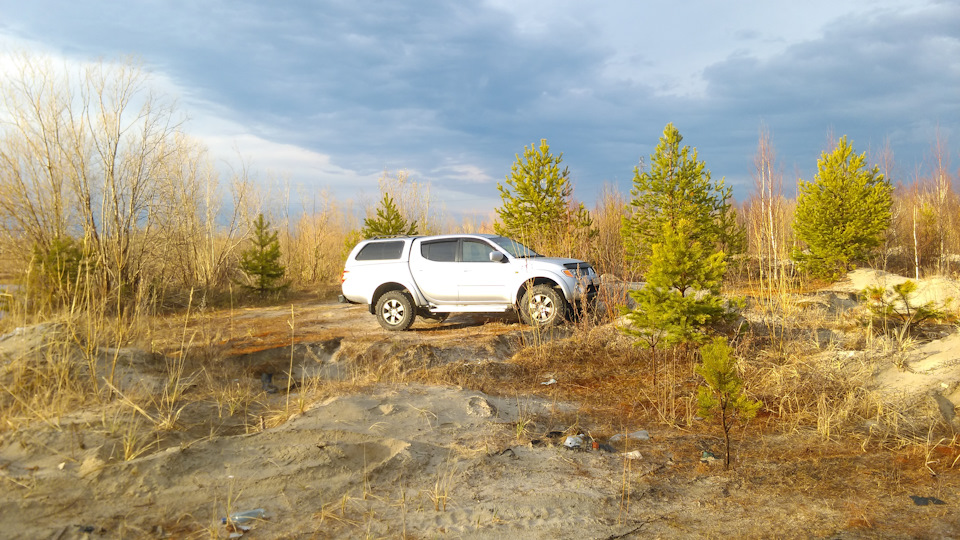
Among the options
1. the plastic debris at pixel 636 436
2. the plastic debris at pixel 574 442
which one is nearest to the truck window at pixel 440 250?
the plastic debris at pixel 636 436

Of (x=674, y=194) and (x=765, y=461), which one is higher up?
(x=674, y=194)

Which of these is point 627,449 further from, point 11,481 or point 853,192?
point 853,192

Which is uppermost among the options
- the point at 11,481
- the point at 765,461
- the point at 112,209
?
A: the point at 112,209

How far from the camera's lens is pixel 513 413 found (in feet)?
20.2

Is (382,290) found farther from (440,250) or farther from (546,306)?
(546,306)

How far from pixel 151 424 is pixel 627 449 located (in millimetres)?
4190

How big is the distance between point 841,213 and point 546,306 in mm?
12773

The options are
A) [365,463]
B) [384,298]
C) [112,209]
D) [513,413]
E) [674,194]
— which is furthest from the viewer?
[674,194]

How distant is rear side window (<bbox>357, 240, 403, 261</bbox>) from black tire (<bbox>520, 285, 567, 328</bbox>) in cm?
→ 282

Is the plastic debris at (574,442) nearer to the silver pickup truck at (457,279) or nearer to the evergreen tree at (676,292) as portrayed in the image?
the evergreen tree at (676,292)

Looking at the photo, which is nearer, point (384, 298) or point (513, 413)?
point (513, 413)

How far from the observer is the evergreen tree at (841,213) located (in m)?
17.6

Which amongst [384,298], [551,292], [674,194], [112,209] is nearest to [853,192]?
[674,194]

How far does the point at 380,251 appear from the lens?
456 inches
